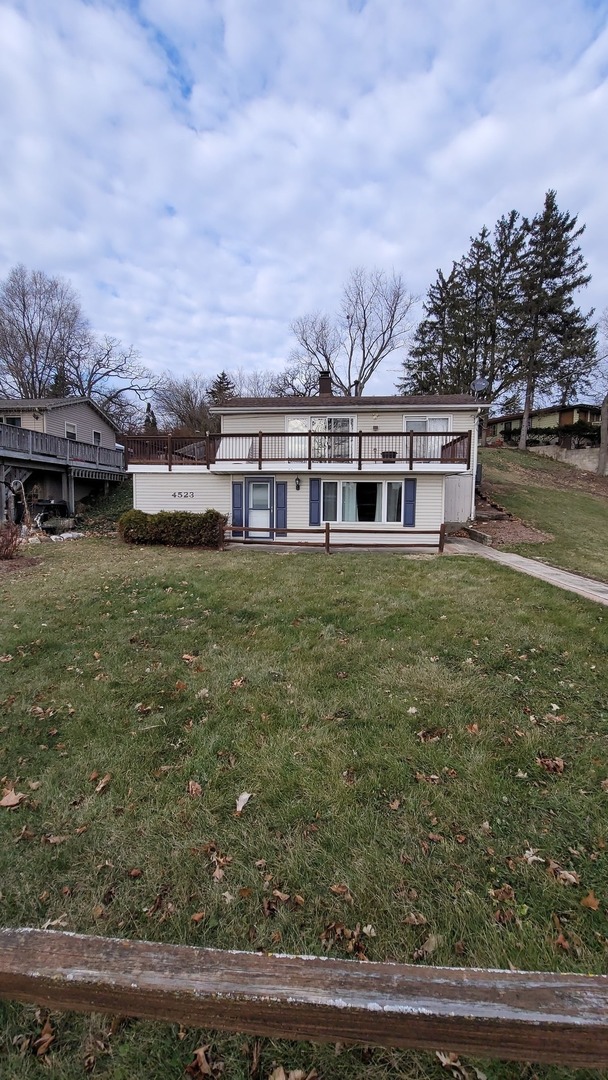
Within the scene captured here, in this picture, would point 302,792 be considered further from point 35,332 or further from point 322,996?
point 35,332

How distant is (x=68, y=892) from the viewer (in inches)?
94.1

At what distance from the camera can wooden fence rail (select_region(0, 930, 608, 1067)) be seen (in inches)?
40.8

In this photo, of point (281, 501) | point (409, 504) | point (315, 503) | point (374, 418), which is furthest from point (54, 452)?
point (409, 504)

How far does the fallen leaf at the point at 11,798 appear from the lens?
2971 mm

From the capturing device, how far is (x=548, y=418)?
35.8 metres

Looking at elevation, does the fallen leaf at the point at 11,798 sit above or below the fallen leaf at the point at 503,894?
below

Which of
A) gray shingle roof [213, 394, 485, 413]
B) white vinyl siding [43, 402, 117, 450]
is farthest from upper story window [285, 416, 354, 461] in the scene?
white vinyl siding [43, 402, 117, 450]

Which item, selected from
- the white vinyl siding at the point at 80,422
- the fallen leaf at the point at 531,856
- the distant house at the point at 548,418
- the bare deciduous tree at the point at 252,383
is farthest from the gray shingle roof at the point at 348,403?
the bare deciduous tree at the point at 252,383

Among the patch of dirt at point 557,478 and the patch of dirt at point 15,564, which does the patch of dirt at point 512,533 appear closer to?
the patch of dirt at point 557,478

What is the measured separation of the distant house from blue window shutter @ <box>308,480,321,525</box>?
25057 millimetres

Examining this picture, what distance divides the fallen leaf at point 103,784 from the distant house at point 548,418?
35764mm

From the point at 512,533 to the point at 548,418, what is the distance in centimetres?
2613

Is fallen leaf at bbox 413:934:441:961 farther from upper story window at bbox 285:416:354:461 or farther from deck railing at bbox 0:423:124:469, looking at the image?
deck railing at bbox 0:423:124:469

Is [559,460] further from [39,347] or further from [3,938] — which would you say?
[39,347]
